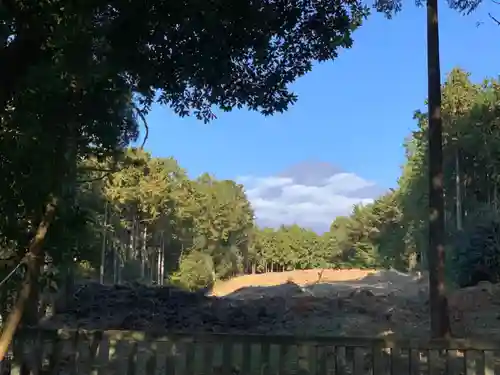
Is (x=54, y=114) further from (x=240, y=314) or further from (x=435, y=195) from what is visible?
(x=240, y=314)

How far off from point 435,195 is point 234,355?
3.19 m

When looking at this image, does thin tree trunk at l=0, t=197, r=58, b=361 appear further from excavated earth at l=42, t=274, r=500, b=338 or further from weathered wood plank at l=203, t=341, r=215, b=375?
excavated earth at l=42, t=274, r=500, b=338

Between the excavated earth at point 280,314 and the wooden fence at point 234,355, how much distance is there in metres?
3.20

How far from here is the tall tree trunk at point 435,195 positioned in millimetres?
6121

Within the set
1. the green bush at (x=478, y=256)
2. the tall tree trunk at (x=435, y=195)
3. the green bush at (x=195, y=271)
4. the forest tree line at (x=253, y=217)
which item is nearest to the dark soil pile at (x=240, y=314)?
→ the forest tree line at (x=253, y=217)

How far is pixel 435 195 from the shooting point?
6180 mm

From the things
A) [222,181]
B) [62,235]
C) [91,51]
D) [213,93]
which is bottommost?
[62,235]

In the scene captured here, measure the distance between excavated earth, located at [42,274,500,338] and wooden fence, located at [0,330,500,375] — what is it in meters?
3.20

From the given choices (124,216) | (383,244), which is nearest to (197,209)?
(124,216)

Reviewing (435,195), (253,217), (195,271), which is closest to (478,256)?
(435,195)

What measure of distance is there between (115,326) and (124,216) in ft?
83.4

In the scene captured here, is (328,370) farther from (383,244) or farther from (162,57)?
(383,244)

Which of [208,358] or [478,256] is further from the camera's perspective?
[478,256]

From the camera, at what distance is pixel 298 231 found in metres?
67.2
